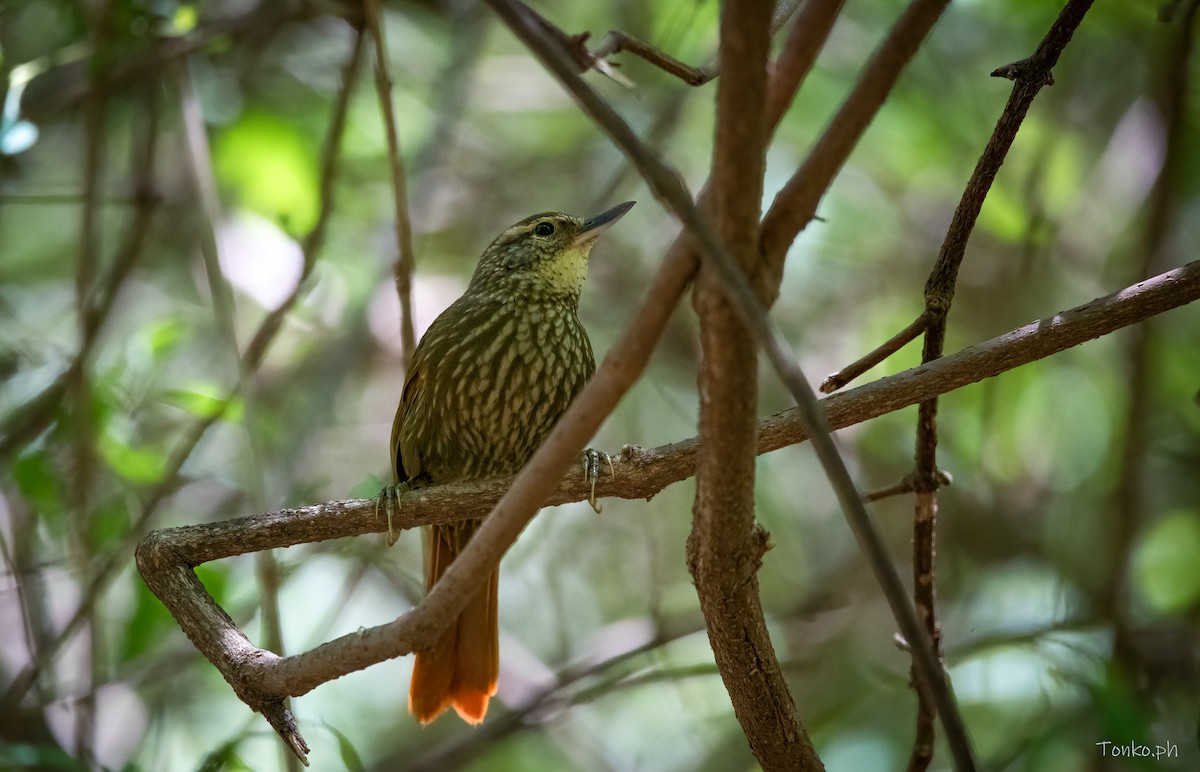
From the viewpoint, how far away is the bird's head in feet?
12.1

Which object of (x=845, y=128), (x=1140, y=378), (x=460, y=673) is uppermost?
(x=1140, y=378)

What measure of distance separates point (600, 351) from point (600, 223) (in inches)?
83.4

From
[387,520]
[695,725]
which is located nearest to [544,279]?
[387,520]

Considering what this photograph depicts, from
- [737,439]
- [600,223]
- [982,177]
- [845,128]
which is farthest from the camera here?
[600,223]

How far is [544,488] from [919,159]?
375 cm

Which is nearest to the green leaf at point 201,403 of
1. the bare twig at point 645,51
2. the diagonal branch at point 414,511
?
the diagonal branch at point 414,511

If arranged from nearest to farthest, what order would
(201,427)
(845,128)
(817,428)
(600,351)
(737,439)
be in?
(817,428) < (845,128) < (737,439) < (201,427) < (600,351)

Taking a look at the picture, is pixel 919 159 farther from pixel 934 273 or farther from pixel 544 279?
pixel 934 273

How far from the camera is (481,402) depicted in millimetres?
3451

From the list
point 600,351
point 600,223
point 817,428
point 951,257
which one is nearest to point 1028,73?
point 951,257

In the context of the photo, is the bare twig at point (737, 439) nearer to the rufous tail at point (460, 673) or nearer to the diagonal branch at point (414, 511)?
the diagonal branch at point (414, 511)

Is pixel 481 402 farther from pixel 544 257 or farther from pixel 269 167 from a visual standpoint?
pixel 269 167

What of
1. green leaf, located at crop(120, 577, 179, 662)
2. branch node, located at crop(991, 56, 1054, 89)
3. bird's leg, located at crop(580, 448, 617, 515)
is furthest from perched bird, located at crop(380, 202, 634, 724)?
branch node, located at crop(991, 56, 1054, 89)

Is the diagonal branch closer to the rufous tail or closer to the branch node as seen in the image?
the branch node
